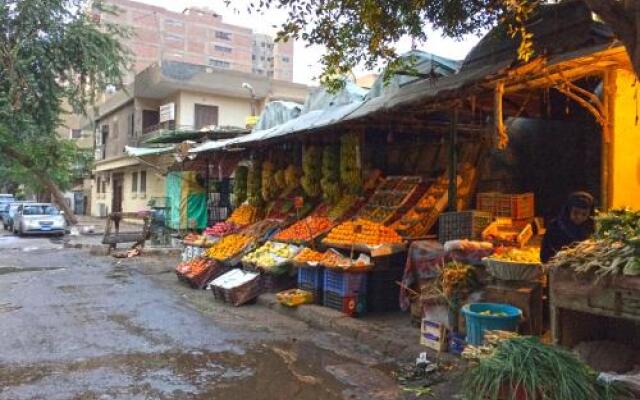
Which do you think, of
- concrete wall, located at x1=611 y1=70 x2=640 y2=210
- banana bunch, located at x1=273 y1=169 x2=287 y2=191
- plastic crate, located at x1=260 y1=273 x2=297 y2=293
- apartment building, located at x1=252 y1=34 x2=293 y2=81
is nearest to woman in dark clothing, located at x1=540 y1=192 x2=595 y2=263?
concrete wall, located at x1=611 y1=70 x2=640 y2=210

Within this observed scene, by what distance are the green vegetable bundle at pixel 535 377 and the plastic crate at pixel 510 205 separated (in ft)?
14.5

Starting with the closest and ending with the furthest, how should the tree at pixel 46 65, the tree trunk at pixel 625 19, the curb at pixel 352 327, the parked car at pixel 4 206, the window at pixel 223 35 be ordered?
the tree trunk at pixel 625 19 → the curb at pixel 352 327 → the tree at pixel 46 65 → the parked car at pixel 4 206 → the window at pixel 223 35

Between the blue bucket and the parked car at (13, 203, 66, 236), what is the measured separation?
82.5ft

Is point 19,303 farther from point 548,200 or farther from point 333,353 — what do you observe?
point 548,200

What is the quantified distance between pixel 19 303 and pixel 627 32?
32.4ft

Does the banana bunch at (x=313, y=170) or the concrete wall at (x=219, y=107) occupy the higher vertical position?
the concrete wall at (x=219, y=107)

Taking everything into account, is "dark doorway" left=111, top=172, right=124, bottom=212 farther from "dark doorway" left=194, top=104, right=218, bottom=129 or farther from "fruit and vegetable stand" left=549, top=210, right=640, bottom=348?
"fruit and vegetable stand" left=549, top=210, right=640, bottom=348

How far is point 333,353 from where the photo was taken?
6.75 m

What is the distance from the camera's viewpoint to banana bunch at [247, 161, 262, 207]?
14.4 meters

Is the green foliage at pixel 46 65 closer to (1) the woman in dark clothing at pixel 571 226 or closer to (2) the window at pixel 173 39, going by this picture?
(1) the woman in dark clothing at pixel 571 226

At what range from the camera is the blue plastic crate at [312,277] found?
9.05 meters

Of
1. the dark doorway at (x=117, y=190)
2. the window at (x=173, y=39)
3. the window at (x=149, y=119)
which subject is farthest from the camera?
the window at (x=173, y=39)

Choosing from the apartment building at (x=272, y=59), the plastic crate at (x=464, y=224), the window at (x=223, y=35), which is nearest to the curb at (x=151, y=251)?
the plastic crate at (x=464, y=224)

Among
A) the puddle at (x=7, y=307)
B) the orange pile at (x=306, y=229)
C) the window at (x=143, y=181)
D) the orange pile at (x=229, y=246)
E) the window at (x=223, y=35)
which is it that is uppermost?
the window at (x=223, y=35)
